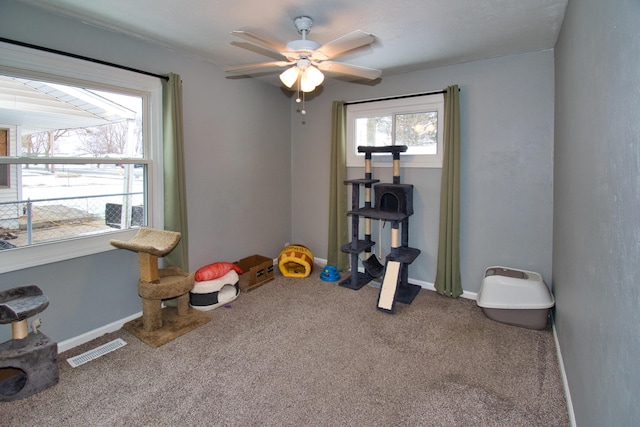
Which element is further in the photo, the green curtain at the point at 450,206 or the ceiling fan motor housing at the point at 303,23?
the green curtain at the point at 450,206

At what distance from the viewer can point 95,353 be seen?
255 centimetres

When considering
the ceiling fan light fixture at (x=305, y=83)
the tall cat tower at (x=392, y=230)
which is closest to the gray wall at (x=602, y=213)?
the tall cat tower at (x=392, y=230)

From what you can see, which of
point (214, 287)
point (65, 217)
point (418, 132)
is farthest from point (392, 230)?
point (65, 217)

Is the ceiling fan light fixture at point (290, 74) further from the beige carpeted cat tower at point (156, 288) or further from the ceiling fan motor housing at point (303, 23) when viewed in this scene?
the beige carpeted cat tower at point (156, 288)

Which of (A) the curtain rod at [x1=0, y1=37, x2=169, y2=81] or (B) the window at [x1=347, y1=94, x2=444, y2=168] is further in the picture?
(B) the window at [x1=347, y1=94, x2=444, y2=168]

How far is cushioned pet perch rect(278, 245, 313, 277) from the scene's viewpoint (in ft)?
13.9

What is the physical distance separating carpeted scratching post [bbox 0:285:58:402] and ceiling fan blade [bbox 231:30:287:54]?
208cm

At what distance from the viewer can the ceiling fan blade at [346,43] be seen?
6.42ft

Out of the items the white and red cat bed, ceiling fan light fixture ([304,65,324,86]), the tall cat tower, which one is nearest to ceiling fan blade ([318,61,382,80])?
ceiling fan light fixture ([304,65,324,86])

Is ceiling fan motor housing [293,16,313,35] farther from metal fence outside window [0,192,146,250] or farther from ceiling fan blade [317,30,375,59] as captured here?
metal fence outside window [0,192,146,250]

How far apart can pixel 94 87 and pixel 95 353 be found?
204 cm

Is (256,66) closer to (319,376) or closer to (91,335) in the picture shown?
(319,376)

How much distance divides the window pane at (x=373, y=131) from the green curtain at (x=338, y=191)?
197 mm

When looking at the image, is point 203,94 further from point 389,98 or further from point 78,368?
point 78,368
